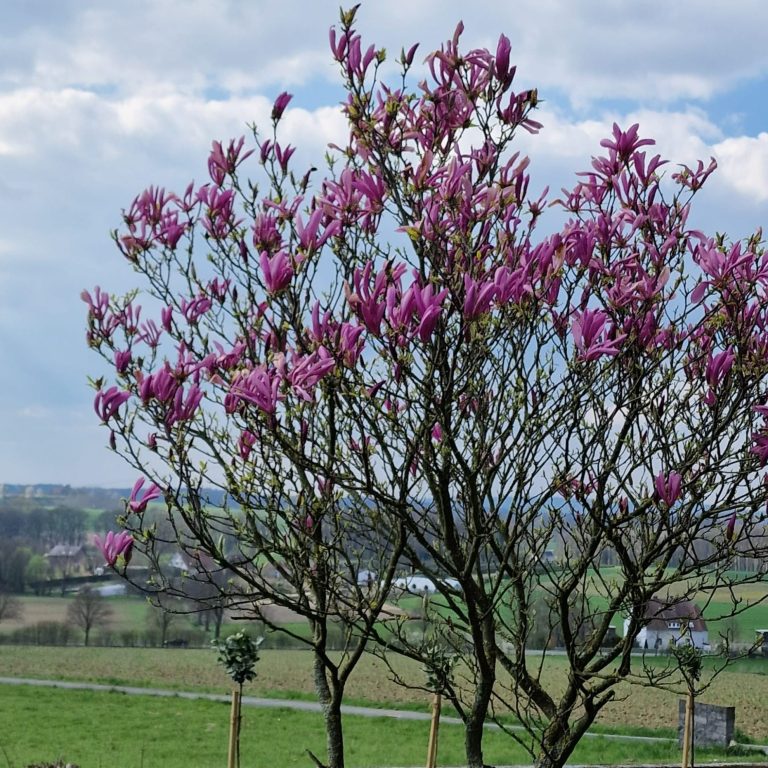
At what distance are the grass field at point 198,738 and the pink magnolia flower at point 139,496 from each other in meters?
10.0

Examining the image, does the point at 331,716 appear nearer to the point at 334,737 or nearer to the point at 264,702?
the point at 334,737

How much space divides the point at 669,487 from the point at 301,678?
78.4ft

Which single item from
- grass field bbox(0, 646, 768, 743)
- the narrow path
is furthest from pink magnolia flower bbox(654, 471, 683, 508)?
the narrow path

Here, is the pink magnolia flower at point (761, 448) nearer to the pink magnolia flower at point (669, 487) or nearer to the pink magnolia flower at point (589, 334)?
the pink magnolia flower at point (669, 487)

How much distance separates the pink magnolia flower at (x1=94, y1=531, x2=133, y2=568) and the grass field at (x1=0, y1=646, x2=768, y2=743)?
10.2 meters

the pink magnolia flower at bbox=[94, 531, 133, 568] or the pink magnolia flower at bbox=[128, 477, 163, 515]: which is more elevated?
the pink magnolia flower at bbox=[128, 477, 163, 515]

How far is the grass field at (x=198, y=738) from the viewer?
48.6 feet

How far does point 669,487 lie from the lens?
3.76 metres

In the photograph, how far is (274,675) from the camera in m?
26.7

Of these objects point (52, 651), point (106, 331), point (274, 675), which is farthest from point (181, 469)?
point (52, 651)

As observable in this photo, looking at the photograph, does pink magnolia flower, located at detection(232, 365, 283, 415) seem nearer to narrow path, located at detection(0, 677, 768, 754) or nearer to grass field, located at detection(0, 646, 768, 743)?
grass field, located at detection(0, 646, 768, 743)

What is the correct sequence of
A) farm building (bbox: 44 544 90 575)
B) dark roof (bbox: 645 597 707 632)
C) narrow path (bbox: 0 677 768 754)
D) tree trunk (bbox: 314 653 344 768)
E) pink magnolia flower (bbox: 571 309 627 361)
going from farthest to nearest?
farm building (bbox: 44 544 90 575)
narrow path (bbox: 0 677 768 754)
tree trunk (bbox: 314 653 344 768)
dark roof (bbox: 645 597 707 632)
pink magnolia flower (bbox: 571 309 627 361)

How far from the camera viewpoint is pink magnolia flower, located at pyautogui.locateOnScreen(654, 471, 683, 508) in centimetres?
374

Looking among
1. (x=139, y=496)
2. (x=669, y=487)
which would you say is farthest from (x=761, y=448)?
(x=139, y=496)
